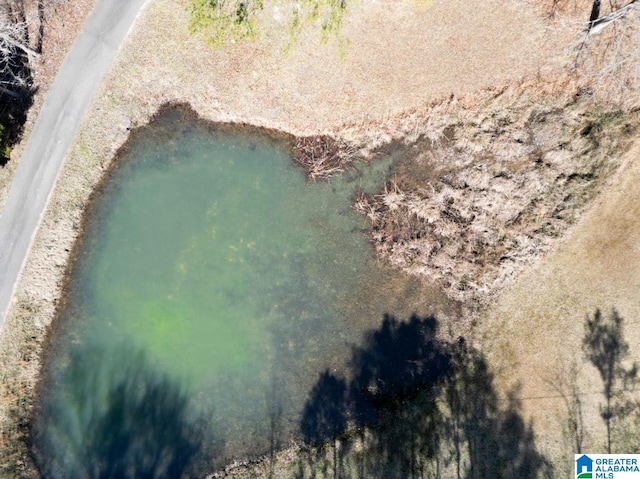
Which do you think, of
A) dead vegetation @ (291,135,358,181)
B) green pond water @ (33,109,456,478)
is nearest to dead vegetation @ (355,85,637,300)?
green pond water @ (33,109,456,478)

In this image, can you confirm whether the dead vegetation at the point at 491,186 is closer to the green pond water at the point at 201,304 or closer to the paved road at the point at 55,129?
the green pond water at the point at 201,304

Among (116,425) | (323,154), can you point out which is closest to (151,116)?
(323,154)

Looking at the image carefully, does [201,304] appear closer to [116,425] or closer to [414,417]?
[116,425]

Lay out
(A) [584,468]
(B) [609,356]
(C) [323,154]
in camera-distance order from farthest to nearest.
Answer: (C) [323,154]
(A) [584,468]
(B) [609,356]

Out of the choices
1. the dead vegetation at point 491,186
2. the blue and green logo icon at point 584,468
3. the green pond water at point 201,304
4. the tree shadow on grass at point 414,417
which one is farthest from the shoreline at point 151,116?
the blue and green logo icon at point 584,468

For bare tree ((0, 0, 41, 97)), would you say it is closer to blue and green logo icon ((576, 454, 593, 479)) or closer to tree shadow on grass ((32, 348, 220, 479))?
tree shadow on grass ((32, 348, 220, 479))
